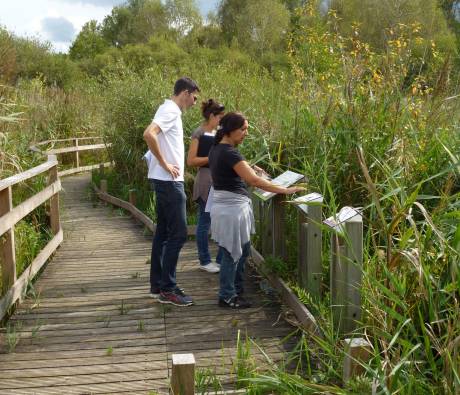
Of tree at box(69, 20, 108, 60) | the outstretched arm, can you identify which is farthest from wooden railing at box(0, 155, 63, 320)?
tree at box(69, 20, 108, 60)

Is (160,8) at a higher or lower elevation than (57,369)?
higher

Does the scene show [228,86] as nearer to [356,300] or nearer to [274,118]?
[274,118]

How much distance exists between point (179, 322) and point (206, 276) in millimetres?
1406

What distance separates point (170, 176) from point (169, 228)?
453mm

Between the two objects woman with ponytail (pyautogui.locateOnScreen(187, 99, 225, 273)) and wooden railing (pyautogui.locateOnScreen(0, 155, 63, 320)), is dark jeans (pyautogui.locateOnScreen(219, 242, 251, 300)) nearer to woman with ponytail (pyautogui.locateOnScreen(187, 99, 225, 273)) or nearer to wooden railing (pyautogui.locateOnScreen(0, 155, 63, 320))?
woman with ponytail (pyautogui.locateOnScreen(187, 99, 225, 273))

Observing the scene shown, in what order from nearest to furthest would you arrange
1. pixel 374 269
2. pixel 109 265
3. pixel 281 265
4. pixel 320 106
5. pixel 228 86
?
pixel 374 269, pixel 281 265, pixel 320 106, pixel 109 265, pixel 228 86

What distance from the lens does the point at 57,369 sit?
148 inches

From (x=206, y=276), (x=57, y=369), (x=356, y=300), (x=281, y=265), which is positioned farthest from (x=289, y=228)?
(x=57, y=369)

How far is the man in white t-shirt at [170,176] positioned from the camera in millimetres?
4754

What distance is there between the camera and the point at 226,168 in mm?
4625

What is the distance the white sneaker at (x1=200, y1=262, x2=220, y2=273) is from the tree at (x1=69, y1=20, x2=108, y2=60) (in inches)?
2503

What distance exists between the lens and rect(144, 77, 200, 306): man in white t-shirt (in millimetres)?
4754

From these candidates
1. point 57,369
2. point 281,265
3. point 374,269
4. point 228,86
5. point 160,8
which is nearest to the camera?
point 374,269

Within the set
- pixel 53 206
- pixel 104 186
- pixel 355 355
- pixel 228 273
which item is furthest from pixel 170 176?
pixel 104 186
